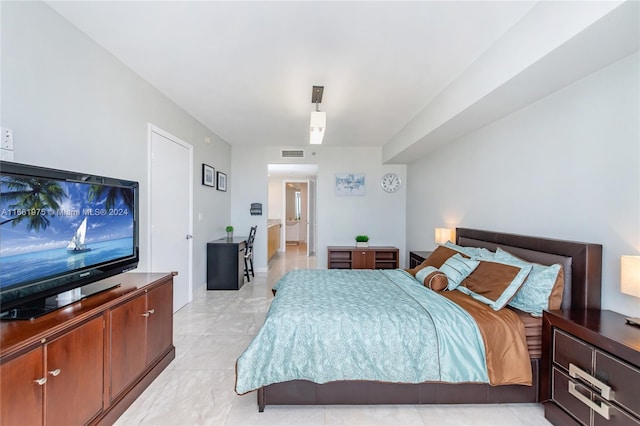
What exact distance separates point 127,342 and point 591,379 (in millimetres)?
2754

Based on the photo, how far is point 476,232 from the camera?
10.2ft

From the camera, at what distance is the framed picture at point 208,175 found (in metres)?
4.37

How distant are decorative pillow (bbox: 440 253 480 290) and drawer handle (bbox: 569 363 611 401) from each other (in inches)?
37.3

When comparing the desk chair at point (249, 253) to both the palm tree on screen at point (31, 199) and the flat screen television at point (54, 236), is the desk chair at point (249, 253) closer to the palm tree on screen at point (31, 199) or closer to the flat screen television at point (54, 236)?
the flat screen television at point (54, 236)

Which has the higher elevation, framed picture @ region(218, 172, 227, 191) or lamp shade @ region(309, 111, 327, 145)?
lamp shade @ region(309, 111, 327, 145)

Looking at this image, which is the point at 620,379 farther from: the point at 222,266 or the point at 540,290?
the point at 222,266

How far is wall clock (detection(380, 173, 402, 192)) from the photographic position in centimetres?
579

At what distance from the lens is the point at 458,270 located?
253 cm

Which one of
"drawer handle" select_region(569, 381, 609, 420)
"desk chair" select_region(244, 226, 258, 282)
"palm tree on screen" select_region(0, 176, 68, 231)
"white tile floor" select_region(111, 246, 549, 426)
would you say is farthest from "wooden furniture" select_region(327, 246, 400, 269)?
"palm tree on screen" select_region(0, 176, 68, 231)

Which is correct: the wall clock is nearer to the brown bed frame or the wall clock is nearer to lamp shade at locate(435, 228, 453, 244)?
lamp shade at locate(435, 228, 453, 244)

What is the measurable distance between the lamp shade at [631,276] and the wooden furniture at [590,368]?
0.21 m

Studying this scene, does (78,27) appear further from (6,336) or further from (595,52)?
(595,52)

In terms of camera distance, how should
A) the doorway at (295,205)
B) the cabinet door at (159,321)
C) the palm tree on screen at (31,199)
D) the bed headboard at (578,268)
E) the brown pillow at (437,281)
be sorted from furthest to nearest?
the doorway at (295,205), the brown pillow at (437,281), the cabinet door at (159,321), the bed headboard at (578,268), the palm tree on screen at (31,199)

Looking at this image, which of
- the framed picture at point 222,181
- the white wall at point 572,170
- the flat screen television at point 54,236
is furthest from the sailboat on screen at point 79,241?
the framed picture at point 222,181
